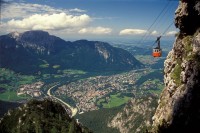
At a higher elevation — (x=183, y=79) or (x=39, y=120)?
(x=183, y=79)

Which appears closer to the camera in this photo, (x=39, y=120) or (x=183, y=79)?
(x=183, y=79)

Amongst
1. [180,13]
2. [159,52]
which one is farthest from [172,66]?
[180,13]

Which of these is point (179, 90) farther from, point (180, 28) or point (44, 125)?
point (44, 125)

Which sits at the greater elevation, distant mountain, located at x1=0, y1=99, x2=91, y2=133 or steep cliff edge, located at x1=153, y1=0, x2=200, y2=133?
steep cliff edge, located at x1=153, y1=0, x2=200, y2=133

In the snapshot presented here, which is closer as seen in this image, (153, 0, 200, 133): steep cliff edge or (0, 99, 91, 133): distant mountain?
(153, 0, 200, 133): steep cliff edge
